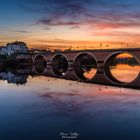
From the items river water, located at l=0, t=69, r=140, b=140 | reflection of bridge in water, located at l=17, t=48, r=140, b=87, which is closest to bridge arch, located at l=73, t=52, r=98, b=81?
reflection of bridge in water, located at l=17, t=48, r=140, b=87

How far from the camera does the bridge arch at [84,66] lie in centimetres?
5100

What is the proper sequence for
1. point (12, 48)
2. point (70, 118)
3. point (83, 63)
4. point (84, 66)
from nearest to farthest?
point (70, 118) → point (84, 66) → point (83, 63) → point (12, 48)

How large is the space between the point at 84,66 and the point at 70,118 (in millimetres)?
71179

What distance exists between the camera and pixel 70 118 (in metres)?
17.0

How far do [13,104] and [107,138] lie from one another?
32.3 ft

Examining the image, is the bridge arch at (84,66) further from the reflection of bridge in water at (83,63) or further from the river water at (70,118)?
the river water at (70,118)

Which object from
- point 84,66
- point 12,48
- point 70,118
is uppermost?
point 12,48

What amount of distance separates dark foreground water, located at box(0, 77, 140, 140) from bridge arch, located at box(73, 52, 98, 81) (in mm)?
22110

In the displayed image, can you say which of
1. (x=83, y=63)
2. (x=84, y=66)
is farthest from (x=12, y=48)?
(x=84, y=66)

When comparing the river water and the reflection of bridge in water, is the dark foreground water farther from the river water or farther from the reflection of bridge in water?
the reflection of bridge in water

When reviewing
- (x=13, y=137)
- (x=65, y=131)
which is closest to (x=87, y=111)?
(x=65, y=131)

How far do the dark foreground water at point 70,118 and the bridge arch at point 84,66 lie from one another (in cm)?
2211

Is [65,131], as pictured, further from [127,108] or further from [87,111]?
[127,108]

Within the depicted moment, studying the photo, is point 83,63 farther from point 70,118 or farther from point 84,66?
point 70,118
